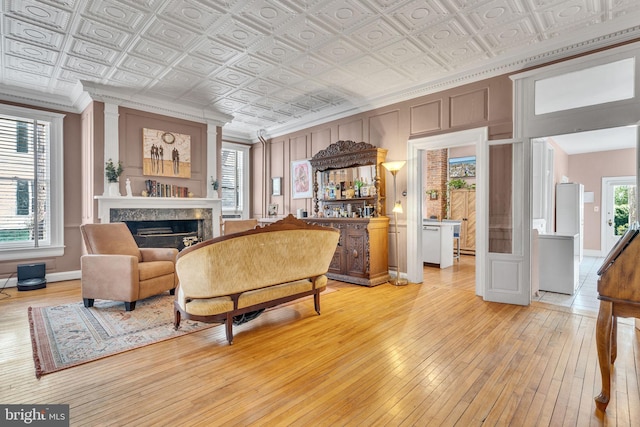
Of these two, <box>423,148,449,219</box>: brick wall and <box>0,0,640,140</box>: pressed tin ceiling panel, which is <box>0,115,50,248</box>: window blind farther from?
<box>423,148,449,219</box>: brick wall

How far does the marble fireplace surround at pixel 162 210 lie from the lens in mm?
5387

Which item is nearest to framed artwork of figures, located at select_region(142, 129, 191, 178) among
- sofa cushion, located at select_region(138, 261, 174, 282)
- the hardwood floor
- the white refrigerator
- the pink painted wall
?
sofa cushion, located at select_region(138, 261, 174, 282)

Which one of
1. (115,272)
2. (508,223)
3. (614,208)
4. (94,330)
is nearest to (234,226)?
(115,272)

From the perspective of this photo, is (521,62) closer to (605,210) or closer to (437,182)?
(437,182)

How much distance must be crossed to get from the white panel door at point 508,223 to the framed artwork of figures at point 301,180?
12.4 ft

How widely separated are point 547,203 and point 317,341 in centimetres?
670

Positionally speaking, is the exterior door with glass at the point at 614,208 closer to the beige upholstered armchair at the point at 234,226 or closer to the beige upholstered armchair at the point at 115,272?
the beige upholstered armchair at the point at 234,226

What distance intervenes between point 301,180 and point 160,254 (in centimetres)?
357

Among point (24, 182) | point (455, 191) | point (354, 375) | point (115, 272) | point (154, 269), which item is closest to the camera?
point (354, 375)

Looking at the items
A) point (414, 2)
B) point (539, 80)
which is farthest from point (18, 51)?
point (539, 80)

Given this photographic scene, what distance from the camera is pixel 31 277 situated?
5117mm

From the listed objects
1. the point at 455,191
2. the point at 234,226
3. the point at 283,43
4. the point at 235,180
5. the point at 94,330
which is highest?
the point at 283,43

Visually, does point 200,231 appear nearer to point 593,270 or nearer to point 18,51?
point 18,51

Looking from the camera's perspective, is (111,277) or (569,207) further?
(569,207)
